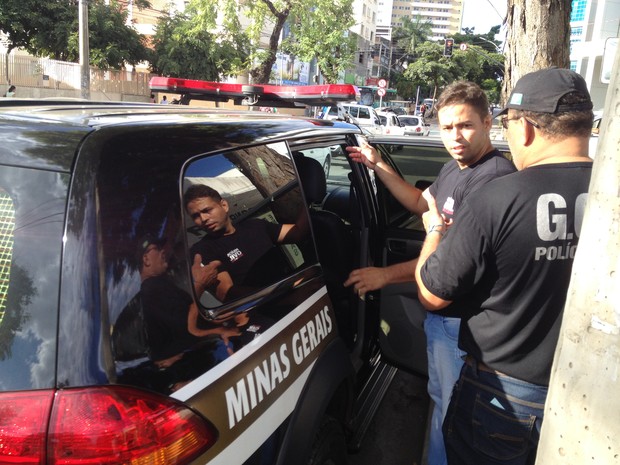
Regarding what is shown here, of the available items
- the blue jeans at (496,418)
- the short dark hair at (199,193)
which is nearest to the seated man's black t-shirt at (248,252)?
the short dark hair at (199,193)

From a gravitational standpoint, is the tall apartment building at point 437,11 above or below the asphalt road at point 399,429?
above

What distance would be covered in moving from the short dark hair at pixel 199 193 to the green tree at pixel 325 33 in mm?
20347

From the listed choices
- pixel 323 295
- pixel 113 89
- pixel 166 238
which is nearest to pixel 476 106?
pixel 323 295

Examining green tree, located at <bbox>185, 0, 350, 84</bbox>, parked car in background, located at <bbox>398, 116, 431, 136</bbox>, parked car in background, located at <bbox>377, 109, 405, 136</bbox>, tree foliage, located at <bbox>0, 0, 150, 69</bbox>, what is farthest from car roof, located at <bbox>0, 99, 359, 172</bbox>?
tree foliage, located at <bbox>0, 0, 150, 69</bbox>

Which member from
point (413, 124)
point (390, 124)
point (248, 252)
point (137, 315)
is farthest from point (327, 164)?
point (413, 124)

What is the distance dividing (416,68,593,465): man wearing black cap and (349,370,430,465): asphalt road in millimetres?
1049

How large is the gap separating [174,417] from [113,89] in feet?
98.2

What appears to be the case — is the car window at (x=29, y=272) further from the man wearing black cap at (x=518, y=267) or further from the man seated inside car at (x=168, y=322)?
the man wearing black cap at (x=518, y=267)

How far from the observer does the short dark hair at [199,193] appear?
4.42ft

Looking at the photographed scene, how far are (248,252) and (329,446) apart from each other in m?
0.78

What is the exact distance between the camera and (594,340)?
1040 millimetres

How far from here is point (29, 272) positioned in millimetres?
1094

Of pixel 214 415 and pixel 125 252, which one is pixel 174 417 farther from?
pixel 125 252

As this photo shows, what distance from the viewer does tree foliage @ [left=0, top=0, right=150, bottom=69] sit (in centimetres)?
2447
